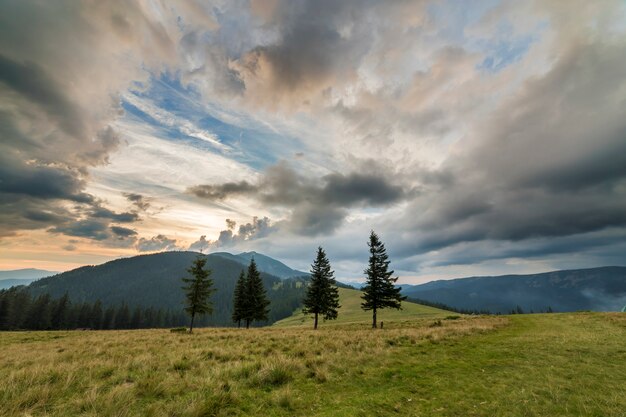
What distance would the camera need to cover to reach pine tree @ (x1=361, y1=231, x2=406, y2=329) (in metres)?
42.4

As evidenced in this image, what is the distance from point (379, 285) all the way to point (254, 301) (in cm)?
2687

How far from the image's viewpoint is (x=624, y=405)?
7.39 meters

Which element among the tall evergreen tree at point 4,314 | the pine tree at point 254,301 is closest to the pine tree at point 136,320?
the tall evergreen tree at point 4,314

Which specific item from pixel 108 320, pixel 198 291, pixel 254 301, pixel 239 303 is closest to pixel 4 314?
pixel 108 320

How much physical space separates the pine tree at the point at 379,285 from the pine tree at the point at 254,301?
22.6m

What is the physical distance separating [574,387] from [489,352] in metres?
5.89

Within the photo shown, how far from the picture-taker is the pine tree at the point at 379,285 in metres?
42.4

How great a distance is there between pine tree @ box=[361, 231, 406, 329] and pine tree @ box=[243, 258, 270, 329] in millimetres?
22595

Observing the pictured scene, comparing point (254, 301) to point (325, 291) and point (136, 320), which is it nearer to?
point (325, 291)

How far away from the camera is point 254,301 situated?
A: 182 ft

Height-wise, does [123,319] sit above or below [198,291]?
below

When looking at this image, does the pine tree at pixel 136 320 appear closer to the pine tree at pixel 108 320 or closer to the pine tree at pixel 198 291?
the pine tree at pixel 108 320

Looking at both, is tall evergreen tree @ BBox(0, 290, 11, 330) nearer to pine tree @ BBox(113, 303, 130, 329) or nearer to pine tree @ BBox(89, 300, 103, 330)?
pine tree @ BBox(89, 300, 103, 330)

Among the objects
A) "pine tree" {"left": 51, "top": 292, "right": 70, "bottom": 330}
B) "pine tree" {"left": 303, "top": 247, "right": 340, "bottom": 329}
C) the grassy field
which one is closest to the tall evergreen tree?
"pine tree" {"left": 51, "top": 292, "right": 70, "bottom": 330}
